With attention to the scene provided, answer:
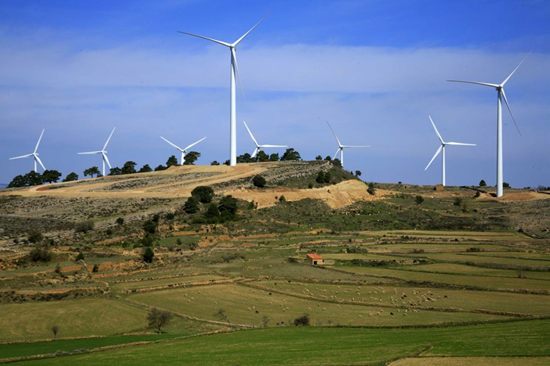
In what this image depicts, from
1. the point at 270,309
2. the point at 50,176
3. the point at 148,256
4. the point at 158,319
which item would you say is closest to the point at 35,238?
the point at 148,256

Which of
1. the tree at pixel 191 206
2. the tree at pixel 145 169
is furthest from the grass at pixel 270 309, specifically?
the tree at pixel 145 169

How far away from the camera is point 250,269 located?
2746 inches

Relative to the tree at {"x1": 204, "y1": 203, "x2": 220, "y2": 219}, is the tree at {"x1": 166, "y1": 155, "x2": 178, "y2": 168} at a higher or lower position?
higher

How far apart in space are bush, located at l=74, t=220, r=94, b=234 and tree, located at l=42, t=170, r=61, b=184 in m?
85.2

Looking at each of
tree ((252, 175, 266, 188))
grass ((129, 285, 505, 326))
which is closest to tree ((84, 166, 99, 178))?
tree ((252, 175, 266, 188))

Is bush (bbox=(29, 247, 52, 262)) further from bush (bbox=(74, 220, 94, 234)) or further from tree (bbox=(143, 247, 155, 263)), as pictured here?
bush (bbox=(74, 220, 94, 234))

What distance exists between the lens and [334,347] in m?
35.6

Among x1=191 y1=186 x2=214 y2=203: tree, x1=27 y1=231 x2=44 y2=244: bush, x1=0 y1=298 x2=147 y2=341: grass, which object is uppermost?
x1=191 y1=186 x2=214 y2=203: tree

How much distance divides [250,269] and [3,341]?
1286 inches

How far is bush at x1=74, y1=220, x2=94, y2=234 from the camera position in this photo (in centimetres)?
9081

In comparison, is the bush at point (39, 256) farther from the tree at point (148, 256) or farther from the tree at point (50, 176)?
the tree at point (50, 176)

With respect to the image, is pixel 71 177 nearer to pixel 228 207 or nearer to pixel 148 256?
pixel 228 207

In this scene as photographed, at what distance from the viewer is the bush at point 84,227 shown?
3575 inches

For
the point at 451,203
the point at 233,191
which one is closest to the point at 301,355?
the point at 233,191
